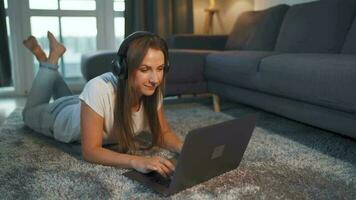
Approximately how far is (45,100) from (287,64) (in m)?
1.19

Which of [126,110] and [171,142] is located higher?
[126,110]

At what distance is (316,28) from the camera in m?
2.11

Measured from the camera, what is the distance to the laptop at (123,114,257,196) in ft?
2.98

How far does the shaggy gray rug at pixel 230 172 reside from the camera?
3.34 ft

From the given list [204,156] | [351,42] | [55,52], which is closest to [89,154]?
[204,156]

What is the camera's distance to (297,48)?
7.25 ft

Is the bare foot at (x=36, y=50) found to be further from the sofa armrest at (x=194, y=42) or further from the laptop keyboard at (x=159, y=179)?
the sofa armrest at (x=194, y=42)

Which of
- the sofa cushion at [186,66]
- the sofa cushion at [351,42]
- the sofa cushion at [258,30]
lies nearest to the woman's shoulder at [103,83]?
the sofa cushion at [186,66]

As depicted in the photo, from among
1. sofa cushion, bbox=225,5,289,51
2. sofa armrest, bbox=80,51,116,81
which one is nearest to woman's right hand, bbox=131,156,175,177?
sofa armrest, bbox=80,51,116,81

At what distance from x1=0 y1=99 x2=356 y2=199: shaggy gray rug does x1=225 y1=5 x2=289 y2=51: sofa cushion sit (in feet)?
3.21

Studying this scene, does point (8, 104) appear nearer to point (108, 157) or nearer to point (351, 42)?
point (108, 157)

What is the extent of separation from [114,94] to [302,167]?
0.72 metres

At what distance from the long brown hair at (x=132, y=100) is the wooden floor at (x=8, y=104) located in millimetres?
1126

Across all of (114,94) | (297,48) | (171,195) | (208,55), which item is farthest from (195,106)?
(171,195)
